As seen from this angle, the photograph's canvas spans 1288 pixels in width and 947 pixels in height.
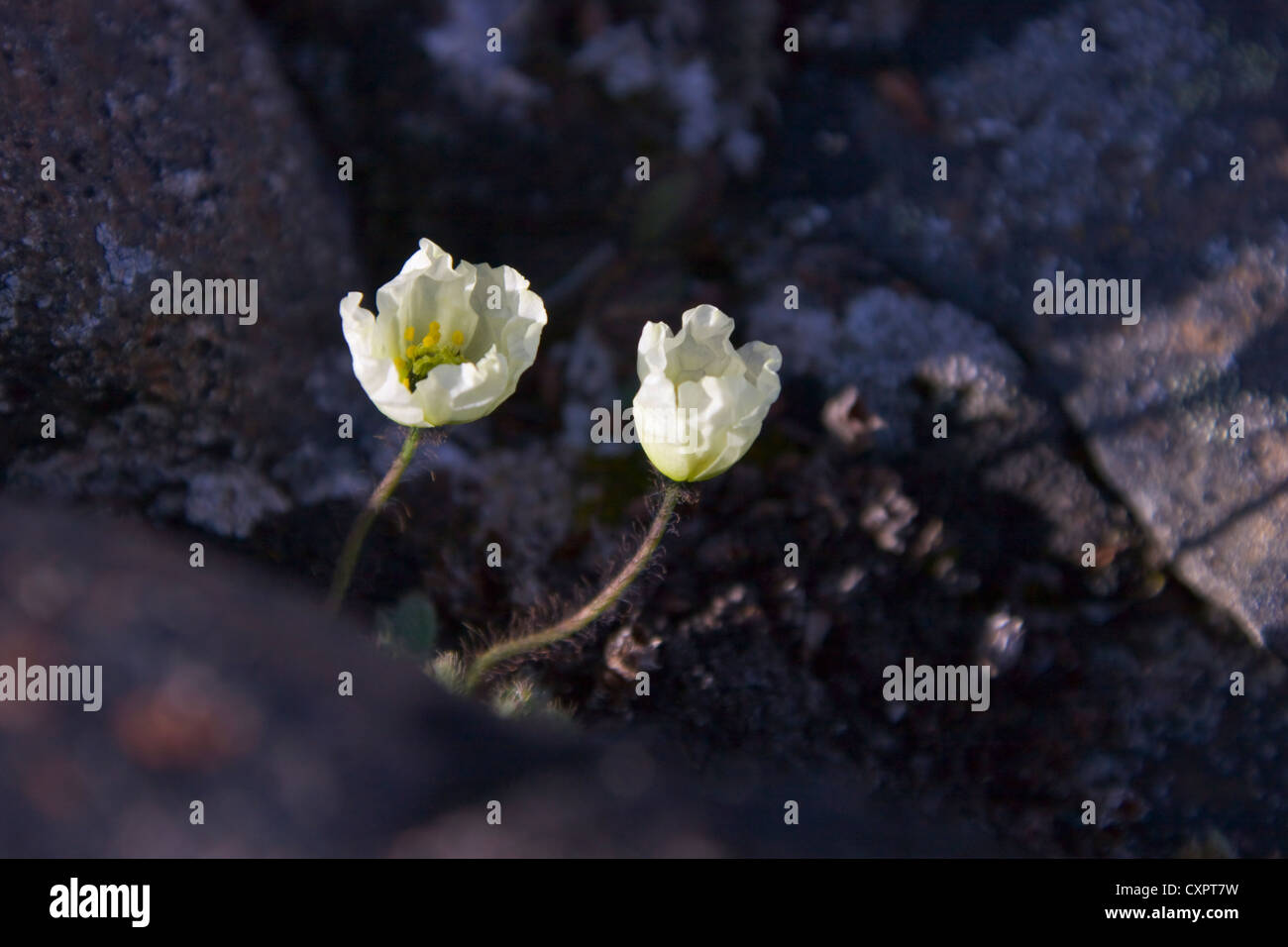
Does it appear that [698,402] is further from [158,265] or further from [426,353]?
[158,265]

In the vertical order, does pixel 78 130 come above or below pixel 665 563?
above

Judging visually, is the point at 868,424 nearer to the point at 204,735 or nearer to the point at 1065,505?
the point at 1065,505

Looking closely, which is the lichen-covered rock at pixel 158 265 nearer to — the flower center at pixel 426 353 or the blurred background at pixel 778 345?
the blurred background at pixel 778 345

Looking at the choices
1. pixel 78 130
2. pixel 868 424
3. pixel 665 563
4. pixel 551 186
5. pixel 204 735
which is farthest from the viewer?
pixel 551 186

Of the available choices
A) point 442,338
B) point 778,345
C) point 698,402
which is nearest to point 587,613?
point 698,402

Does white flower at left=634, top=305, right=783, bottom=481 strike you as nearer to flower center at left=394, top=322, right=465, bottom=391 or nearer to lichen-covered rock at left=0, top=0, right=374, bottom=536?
flower center at left=394, top=322, right=465, bottom=391
